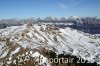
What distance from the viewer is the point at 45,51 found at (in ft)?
422

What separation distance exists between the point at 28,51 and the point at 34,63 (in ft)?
53.3

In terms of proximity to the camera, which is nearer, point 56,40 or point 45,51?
point 45,51

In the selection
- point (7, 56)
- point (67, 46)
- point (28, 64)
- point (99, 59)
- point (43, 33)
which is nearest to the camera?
point (28, 64)

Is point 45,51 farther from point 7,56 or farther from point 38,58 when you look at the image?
point 7,56

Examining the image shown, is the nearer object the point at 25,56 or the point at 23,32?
the point at 25,56

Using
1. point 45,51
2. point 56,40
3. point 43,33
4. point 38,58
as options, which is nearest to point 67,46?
point 56,40

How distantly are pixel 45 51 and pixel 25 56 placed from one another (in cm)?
1688

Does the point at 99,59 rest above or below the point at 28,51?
below

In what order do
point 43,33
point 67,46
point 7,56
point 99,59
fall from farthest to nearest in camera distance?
point 43,33 < point 67,46 < point 99,59 < point 7,56

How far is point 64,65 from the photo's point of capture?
117m

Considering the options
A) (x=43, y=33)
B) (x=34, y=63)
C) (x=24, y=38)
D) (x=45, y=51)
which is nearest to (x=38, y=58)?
(x=34, y=63)

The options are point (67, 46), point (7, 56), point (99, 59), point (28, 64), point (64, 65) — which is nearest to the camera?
point (28, 64)

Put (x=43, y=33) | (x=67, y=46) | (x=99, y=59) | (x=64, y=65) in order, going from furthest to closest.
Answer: (x=43, y=33), (x=67, y=46), (x=99, y=59), (x=64, y=65)

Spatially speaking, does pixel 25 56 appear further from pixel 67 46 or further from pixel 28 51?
pixel 67 46
